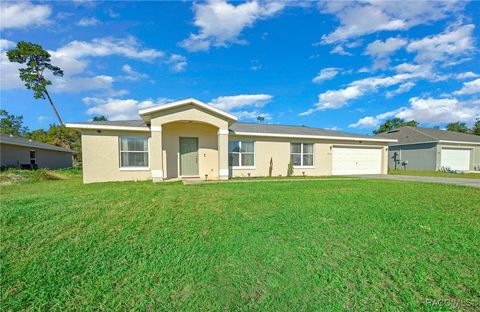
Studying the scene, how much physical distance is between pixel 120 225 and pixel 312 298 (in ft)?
12.2

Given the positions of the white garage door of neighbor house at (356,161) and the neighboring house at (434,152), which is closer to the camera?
the white garage door of neighbor house at (356,161)

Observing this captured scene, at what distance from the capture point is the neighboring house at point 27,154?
61.0 ft

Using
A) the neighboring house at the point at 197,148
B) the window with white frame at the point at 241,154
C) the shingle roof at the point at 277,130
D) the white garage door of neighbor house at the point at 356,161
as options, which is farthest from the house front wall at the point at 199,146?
the white garage door of neighbor house at the point at 356,161

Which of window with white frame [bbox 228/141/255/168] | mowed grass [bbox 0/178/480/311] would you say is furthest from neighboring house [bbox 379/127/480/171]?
mowed grass [bbox 0/178/480/311]

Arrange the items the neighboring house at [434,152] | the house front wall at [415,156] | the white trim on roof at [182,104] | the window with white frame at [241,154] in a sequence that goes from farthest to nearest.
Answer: the house front wall at [415,156], the neighboring house at [434,152], the window with white frame at [241,154], the white trim on roof at [182,104]

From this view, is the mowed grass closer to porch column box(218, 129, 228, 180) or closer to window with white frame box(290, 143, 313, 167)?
porch column box(218, 129, 228, 180)

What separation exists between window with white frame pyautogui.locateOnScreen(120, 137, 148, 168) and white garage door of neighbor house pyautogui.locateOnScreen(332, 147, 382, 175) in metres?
12.7

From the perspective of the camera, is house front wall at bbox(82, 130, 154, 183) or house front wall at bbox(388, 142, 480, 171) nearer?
house front wall at bbox(82, 130, 154, 183)

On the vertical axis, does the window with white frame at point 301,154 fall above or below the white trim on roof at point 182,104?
below

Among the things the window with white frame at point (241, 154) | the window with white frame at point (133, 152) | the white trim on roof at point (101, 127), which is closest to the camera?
the white trim on roof at point (101, 127)

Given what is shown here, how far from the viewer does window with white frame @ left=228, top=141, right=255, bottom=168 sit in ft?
46.3

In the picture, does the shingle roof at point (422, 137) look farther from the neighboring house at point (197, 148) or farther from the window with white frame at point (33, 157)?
the window with white frame at point (33, 157)

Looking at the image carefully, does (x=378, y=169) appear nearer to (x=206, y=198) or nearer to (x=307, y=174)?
(x=307, y=174)

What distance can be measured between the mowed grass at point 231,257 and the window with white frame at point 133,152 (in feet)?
21.9
